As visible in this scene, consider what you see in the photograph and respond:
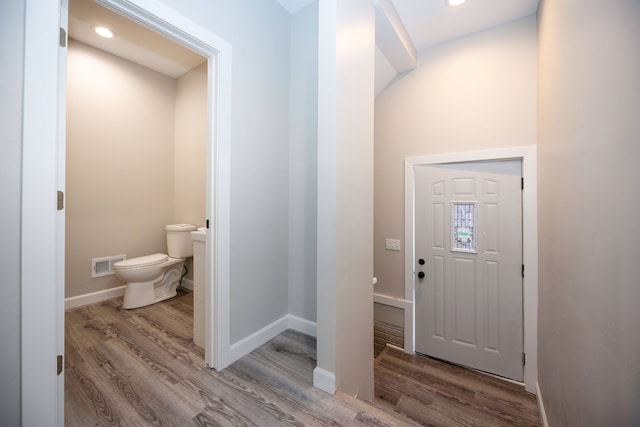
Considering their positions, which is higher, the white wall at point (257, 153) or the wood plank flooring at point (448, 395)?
the white wall at point (257, 153)

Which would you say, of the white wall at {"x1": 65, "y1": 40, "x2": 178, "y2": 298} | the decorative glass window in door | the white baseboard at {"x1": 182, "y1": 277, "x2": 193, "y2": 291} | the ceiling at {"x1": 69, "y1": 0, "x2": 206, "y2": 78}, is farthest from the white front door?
the white wall at {"x1": 65, "y1": 40, "x2": 178, "y2": 298}

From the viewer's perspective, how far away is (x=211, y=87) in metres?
1.63

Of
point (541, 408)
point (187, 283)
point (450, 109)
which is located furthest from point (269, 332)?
point (450, 109)

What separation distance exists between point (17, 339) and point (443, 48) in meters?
3.54

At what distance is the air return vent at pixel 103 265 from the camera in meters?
2.75

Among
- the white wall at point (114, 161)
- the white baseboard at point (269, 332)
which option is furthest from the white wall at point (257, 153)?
the white wall at point (114, 161)

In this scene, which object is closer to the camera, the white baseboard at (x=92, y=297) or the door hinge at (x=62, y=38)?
the door hinge at (x=62, y=38)

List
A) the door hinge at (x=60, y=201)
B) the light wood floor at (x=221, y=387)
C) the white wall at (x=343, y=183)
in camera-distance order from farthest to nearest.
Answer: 1. the white wall at (x=343, y=183)
2. the light wood floor at (x=221, y=387)
3. the door hinge at (x=60, y=201)

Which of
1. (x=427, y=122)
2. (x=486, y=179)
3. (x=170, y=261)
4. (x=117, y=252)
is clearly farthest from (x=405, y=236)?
(x=117, y=252)

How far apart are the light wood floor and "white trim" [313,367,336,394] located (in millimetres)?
31

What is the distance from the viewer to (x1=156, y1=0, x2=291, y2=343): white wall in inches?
68.3

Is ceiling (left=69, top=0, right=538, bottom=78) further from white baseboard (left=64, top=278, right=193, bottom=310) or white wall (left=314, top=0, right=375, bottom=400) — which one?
white baseboard (left=64, top=278, right=193, bottom=310)

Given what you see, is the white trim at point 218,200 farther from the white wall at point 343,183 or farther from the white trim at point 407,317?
the white trim at point 407,317

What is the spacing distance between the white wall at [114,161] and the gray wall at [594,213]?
154 inches
